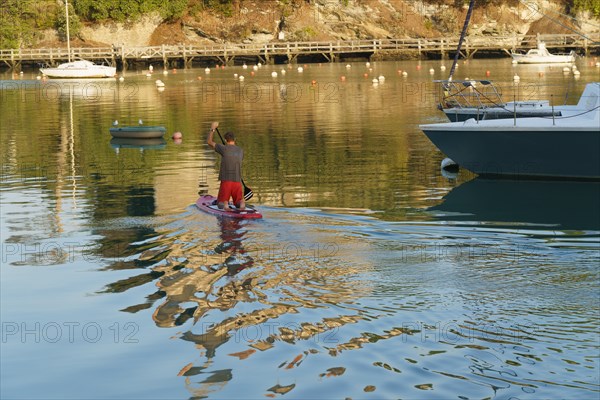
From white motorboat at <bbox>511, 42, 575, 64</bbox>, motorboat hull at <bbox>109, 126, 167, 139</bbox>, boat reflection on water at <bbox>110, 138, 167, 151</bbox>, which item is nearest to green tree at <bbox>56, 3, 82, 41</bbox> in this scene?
white motorboat at <bbox>511, 42, 575, 64</bbox>

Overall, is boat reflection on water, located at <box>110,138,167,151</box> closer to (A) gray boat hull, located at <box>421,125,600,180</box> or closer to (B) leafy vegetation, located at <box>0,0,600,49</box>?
(A) gray boat hull, located at <box>421,125,600,180</box>

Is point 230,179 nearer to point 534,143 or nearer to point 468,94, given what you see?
point 534,143

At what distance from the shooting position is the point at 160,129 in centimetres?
3597

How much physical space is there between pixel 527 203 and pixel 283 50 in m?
75.6

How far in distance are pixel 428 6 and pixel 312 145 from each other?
246ft

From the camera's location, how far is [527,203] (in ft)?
76.2

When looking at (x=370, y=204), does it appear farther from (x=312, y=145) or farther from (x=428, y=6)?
(x=428, y=6)

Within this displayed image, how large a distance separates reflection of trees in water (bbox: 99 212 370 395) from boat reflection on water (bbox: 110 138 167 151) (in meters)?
16.3

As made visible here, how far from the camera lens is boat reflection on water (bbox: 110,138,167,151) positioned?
35.4 m

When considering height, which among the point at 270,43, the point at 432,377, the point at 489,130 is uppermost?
the point at 270,43

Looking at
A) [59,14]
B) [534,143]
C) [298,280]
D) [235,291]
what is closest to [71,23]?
[59,14]

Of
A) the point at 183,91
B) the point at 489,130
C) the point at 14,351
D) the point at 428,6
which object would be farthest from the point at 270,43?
the point at 14,351

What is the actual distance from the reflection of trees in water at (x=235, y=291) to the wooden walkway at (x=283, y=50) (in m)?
75.1

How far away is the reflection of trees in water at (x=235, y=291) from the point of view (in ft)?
43.6
